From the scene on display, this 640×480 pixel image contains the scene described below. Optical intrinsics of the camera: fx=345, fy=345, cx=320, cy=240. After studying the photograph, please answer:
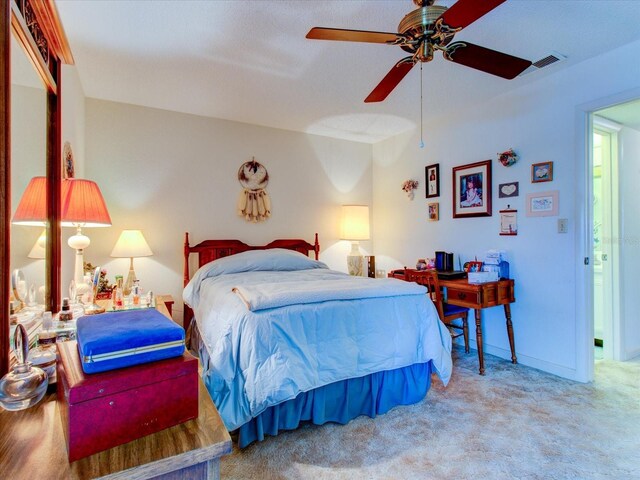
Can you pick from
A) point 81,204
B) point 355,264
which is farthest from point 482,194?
point 81,204

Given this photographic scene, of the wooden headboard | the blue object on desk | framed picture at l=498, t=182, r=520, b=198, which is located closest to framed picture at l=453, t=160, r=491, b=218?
framed picture at l=498, t=182, r=520, b=198

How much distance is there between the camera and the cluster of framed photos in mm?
2871

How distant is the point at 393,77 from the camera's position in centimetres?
201

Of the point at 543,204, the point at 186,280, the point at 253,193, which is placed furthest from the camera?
the point at 253,193

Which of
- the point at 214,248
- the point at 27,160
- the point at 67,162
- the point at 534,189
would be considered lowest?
the point at 214,248

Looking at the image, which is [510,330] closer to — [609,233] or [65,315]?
[609,233]

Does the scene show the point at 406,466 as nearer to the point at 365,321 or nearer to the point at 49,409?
the point at 365,321

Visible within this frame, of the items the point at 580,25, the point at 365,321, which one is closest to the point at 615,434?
the point at 365,321

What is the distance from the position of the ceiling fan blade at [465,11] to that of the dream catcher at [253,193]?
2.85 metres

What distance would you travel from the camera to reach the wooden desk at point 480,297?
9.22 feet

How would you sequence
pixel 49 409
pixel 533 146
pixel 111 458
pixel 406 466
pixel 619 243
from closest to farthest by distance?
pixel 111 458 < pixel 49 409 < pixel 406 466 < pixel 533 146 < pixel 619 243

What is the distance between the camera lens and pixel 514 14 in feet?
6.64

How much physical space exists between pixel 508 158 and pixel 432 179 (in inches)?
34.8

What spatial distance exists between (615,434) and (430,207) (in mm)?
2478
